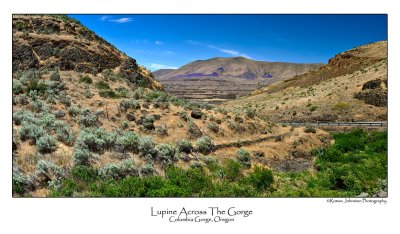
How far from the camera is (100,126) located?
17672 millimetres

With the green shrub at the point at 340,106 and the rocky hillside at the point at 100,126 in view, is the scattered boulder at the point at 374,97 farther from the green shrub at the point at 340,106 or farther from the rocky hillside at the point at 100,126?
the rocky hillside at the point at 100,126

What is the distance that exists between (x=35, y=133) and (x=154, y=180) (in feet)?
18.3

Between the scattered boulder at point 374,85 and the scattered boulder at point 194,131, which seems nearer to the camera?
the scattered boulder at point 194,131

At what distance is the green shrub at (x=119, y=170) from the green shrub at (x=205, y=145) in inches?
220

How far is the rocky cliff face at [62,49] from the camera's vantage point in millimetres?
23859

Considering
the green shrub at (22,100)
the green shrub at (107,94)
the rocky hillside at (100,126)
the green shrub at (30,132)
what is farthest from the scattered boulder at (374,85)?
the green shrub at (30,132)

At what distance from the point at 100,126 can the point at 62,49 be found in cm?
1090

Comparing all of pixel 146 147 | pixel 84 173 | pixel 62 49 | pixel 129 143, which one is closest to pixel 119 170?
pixel 84 173

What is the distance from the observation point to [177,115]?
2211 cm

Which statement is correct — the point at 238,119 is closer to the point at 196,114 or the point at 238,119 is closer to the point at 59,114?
the point at 196,114

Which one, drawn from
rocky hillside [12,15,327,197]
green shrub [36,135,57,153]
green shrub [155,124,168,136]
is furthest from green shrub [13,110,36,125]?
green shrub [155,124,168,136]

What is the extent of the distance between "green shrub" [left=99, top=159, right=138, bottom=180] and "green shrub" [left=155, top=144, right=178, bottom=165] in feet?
6.72

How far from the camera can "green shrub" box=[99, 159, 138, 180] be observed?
12273 millimetres

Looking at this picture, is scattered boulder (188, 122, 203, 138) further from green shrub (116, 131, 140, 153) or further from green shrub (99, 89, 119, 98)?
green shrub (99, 89, 119, 98)
